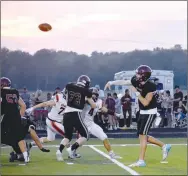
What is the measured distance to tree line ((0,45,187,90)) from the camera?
118ft

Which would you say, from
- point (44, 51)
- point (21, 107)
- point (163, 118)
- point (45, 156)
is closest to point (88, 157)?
point (45, 156)

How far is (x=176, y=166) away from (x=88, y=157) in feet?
9.35

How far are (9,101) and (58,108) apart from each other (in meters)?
2.28

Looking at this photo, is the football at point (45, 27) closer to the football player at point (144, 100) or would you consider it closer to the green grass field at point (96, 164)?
the green grass field at point (96, 164)

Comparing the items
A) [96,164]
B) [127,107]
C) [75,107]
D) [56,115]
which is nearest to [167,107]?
[127,107]

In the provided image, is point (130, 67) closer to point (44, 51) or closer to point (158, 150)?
point (44, 51)

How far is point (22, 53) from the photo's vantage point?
121 feet

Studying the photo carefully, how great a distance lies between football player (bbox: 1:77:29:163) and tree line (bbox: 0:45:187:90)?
18762 mm

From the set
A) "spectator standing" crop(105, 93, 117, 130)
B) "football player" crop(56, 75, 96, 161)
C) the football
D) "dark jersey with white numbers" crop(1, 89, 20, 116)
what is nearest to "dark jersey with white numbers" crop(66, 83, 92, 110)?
"football player" crop(56, 75, 96, 161)

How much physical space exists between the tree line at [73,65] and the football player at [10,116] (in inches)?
739

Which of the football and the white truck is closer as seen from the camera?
Answer: the football

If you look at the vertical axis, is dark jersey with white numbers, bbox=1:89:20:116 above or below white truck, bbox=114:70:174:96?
below

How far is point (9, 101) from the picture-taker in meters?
14.9

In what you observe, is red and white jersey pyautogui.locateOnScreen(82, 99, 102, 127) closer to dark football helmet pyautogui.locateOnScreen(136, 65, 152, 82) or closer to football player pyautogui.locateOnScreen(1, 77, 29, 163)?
football player pyautogui.locateOnScreen(1, 77, 29, 163)
